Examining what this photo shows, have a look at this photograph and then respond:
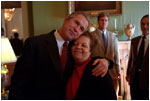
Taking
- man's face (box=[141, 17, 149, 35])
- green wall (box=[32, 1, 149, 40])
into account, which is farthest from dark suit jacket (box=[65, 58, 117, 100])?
green wall (box=[32, 1, 149, 40])

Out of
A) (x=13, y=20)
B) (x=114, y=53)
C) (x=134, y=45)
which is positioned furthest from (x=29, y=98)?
(x=13, y=20)

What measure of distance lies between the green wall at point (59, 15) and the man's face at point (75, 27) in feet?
8.75

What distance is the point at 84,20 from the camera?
3.77 ft

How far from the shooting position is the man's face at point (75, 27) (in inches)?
45.0

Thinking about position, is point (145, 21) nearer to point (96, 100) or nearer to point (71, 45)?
point (71, 45)

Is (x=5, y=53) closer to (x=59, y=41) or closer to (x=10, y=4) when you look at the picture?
(x=59, y=41)

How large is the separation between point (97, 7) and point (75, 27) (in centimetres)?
280

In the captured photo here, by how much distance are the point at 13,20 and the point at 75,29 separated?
4617mm

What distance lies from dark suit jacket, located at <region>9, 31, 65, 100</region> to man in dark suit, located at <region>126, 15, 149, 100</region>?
3.77 ft

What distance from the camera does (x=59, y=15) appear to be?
3.79 meters

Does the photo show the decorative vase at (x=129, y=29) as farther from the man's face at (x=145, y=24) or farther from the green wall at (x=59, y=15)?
the man's face at (x=145, y=24)

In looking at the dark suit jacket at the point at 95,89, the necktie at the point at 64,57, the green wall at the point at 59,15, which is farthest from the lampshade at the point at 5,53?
the green wall at the point at 59,15

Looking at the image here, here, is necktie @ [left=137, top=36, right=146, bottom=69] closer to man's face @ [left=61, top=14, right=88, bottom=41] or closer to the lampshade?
man's face @ [left=61, top=14, right=88, bottom=41]

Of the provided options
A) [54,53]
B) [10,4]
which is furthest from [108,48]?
[10,4]
